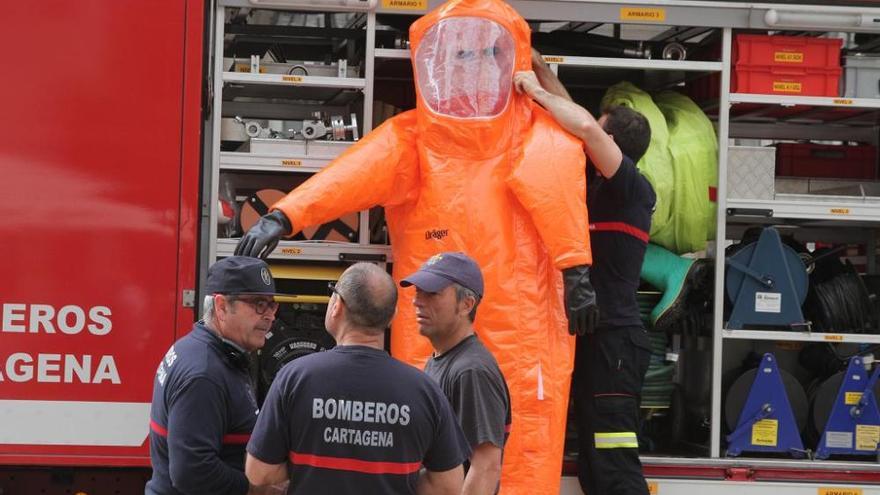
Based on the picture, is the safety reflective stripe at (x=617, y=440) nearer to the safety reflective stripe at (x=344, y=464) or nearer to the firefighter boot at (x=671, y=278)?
the firefighter boot at (x=671, y=278)

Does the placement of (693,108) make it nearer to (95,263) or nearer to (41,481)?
(95,263)

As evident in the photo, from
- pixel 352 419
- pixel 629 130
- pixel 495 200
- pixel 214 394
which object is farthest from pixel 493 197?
pixel 352 419

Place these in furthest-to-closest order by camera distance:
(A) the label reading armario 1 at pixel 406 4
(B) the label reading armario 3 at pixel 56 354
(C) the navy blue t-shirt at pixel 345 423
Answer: (A) the label reading armario 1 at pixel 406 4 < (B) the label reading armario 3 at pixel 56 354 < (C) the navy blue t-shirt at pixel 345 423

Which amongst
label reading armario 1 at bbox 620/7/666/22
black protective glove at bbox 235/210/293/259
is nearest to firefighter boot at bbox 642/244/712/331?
label reading armario 1 at bbox 620/7/666/22

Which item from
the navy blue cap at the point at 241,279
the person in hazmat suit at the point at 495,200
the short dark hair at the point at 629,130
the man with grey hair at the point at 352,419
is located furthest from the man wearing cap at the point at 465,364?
the short dark hair at the point at 629,130

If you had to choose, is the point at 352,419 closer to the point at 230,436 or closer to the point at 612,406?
the point at 230,436

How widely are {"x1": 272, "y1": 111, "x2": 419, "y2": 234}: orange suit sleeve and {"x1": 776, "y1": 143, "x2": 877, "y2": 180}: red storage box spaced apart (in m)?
2.24

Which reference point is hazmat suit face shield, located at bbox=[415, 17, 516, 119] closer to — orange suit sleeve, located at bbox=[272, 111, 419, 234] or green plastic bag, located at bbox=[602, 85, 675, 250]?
orange suit sleeve, located at bbox=[272, 111, 419, 234]

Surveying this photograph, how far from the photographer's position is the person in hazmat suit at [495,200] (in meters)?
4.67

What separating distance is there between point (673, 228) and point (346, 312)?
8.99ft

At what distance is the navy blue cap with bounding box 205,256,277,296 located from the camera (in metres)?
3.38

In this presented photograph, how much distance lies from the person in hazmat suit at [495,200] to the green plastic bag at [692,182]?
73 cm

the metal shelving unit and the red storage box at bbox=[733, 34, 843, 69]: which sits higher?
the red storage box at bbox=[733, 34, 843, 69]

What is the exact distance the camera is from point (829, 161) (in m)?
6.23
